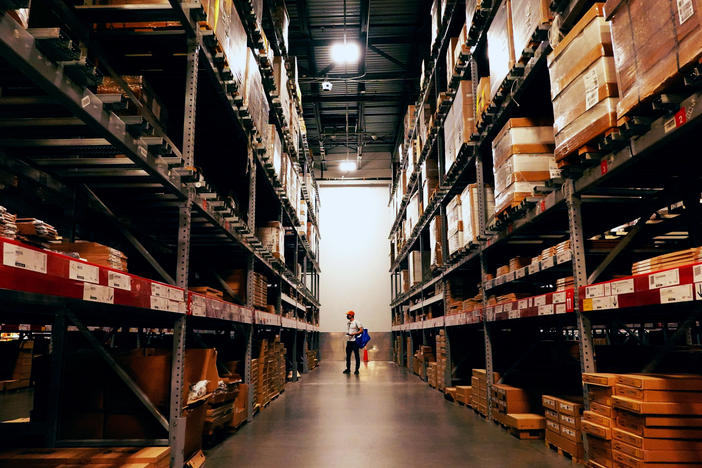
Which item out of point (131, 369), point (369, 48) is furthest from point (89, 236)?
point (369, 48)

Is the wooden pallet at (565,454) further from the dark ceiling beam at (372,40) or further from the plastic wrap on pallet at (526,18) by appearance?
the dark ceiling beam at (372,40)

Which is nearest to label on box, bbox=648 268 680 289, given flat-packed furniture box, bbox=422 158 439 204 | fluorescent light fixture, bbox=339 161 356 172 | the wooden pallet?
the wooden pallet

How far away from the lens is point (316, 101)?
1571 centimetres

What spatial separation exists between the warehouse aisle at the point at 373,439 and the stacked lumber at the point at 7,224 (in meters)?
2.57

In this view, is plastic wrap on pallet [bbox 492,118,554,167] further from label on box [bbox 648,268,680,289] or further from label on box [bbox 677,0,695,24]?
label on box [bbox 677,0,695,24]

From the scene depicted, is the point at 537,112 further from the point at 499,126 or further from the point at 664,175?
the point at 664,175

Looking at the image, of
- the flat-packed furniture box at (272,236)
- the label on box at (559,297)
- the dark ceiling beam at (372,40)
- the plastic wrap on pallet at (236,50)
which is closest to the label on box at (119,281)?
the plastic wrap on pallet at (236,50)

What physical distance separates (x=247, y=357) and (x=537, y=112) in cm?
449

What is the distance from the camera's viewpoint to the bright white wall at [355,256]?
19922mm

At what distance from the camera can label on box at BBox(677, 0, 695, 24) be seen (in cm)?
229

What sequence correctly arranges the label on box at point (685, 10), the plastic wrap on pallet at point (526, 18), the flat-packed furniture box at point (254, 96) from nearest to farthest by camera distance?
the label on box at point (685, 10) < the plastic wrap on pallet at point (526, 18) < the flat-packed furniture box at point (254, 96)

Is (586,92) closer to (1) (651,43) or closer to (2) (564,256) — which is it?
(1) (651,43)

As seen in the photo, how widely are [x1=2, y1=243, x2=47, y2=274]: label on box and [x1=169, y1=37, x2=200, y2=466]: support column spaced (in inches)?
68.0

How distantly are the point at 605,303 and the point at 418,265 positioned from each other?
879cm
